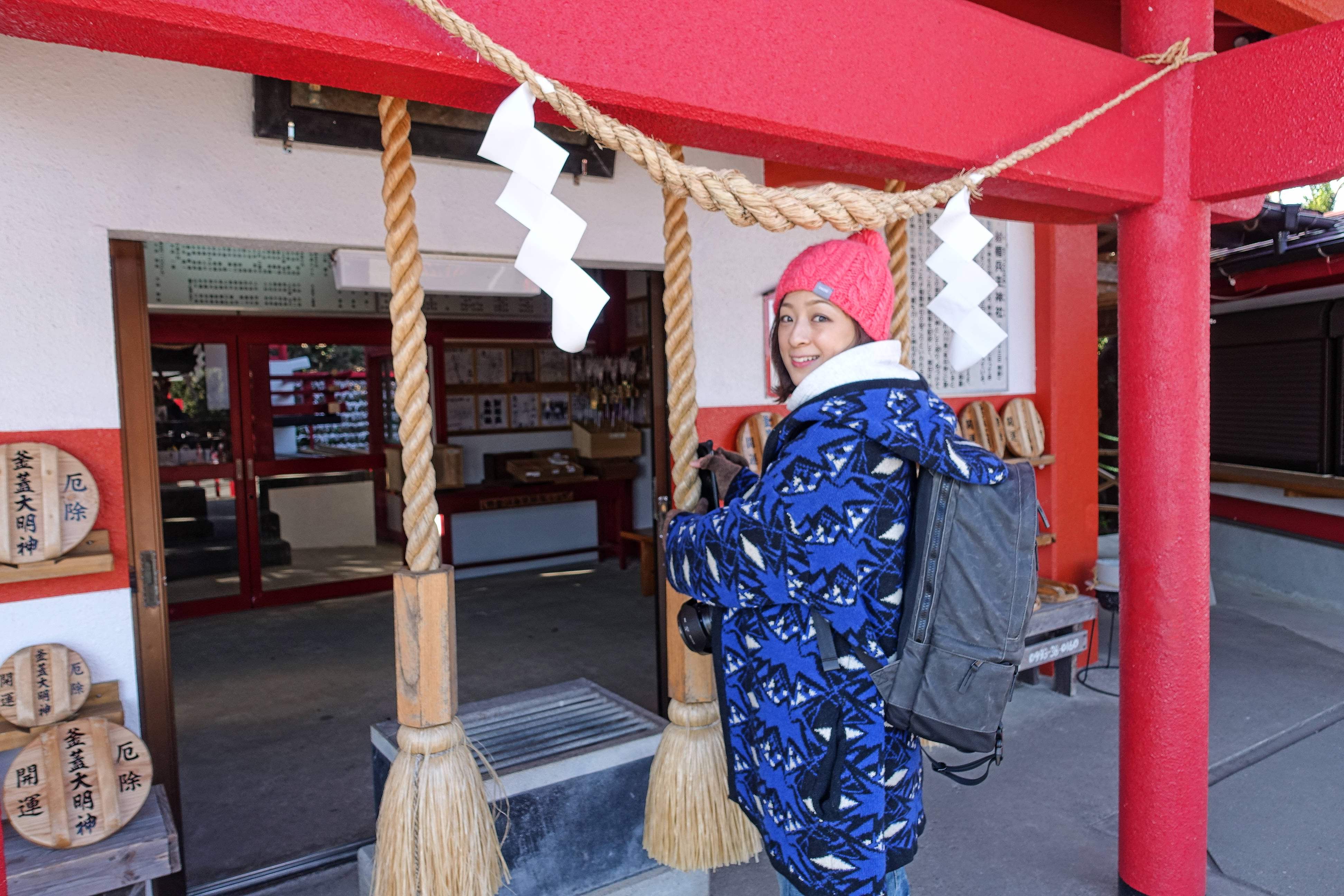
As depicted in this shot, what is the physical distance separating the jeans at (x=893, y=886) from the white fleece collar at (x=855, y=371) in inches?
36.8

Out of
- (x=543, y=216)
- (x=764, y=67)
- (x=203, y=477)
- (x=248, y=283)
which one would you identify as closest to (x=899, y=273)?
(x=764, y=67)

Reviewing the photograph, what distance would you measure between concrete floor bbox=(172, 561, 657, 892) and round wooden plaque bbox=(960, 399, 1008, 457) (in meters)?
1.97

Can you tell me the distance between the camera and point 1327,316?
595 cm

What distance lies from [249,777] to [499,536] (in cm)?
366

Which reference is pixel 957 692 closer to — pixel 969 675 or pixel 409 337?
pixel 969 675

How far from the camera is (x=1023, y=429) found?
4.39 m

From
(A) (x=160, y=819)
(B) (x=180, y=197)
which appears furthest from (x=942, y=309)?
(A) (x=160, y=819)

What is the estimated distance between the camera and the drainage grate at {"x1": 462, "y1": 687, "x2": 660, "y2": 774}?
2270mm

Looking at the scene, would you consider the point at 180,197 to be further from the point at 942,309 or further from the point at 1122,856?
the point at 1122,856

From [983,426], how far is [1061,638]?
1070mm

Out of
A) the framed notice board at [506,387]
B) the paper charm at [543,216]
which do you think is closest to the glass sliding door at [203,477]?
the framed notice board at [506,387]

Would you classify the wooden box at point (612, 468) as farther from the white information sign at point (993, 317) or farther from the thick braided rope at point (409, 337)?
the thick braided rope at point (409, 337)

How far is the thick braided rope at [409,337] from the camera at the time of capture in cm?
154

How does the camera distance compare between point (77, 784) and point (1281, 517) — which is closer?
point (77, 784)
